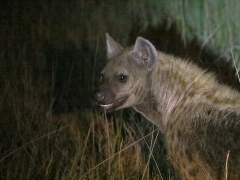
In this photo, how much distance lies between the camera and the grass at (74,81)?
3.56m

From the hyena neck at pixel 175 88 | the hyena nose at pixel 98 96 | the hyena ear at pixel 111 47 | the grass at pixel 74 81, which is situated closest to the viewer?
the hyena neck at pixel 175 88

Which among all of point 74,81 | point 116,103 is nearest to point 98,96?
point 116,103

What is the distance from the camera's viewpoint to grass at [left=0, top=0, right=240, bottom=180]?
356cm

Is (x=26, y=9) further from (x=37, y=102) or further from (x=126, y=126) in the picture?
(x=126, y=126)

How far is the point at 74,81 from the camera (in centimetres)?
425

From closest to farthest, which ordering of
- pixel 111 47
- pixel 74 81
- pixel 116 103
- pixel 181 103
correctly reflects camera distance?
pixel 181 103 → pixel 116 103 → pixel 111 47 → pixel 74 81

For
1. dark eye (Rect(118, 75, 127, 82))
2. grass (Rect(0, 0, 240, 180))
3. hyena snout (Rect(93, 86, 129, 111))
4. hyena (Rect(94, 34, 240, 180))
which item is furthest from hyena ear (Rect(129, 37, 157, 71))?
grass (Rect(0, 0, 240, 180))

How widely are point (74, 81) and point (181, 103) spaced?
1396mm

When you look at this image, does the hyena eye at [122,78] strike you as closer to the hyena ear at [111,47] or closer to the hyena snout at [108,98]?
the hyena snout at [108,98]

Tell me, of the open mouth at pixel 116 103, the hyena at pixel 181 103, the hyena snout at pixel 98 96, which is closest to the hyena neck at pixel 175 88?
the hyena at pixel 181 103

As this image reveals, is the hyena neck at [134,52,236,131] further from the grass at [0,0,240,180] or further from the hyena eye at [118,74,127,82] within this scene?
the grass at [0,0,240,180]

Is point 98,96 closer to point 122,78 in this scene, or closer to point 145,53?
point 122,78

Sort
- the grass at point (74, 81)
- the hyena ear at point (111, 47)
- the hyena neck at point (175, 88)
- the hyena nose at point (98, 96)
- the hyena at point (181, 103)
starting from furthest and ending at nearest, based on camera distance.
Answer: the grass at point (74, 81) → the hyena ear at point (111, 47) → the hyena nose at point (98, 96) → the hyena neck at point (175, 88) → the hyena at point (181, 103)

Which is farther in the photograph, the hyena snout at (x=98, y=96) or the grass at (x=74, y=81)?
the grass at (x=74, y=81)
